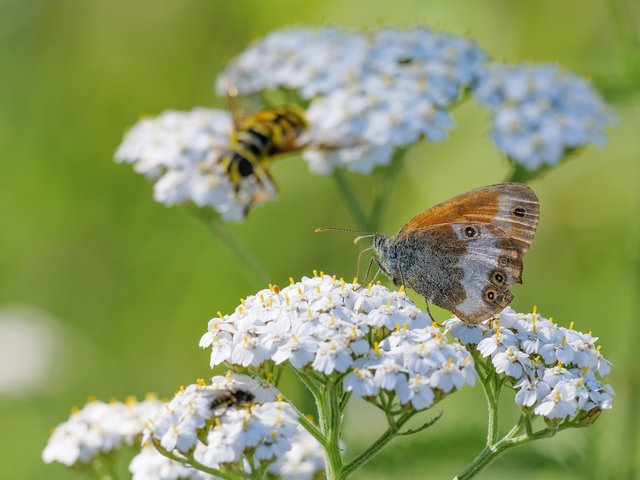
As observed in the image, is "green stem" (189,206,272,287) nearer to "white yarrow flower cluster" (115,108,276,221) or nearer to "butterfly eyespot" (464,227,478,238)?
"white yarrow flower cluster" (115,108,276,221)

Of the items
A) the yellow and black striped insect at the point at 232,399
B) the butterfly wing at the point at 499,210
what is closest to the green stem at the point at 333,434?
the yellow and black striped insect at the point at 232,399

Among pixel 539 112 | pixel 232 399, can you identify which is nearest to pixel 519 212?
pixel 232 399

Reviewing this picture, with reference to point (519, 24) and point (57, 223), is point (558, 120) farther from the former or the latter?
point (57, 223)

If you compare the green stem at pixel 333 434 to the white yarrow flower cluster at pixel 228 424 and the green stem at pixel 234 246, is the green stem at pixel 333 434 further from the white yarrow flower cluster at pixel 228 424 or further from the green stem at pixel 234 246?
the green stem at pixel 234 246

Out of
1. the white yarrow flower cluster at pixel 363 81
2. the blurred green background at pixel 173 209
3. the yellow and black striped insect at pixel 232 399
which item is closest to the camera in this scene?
the yellow and black striped insect at pixel 232 399

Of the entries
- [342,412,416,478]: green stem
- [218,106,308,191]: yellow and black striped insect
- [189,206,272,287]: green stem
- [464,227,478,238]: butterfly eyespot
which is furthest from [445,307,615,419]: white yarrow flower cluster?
[218,106,308,191]: yellow and black striped insect

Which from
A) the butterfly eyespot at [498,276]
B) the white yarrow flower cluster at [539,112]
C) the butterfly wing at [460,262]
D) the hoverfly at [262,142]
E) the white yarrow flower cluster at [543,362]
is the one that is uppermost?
the hoverfly at [262,142]
